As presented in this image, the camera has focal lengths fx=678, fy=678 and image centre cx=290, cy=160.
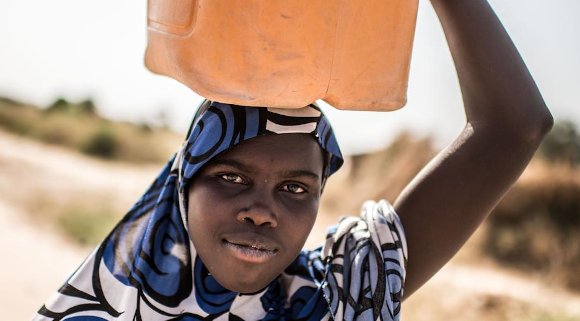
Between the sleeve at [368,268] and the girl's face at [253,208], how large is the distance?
0.22 meters

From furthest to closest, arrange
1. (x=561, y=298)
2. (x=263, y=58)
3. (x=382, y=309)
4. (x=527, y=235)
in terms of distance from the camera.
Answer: (x=527, y=235) → (x=561, y=298) → (x=382, y=309) → (x=263, y=58)

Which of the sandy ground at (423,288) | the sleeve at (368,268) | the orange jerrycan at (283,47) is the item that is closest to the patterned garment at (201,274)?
the sleeve at (368,268)

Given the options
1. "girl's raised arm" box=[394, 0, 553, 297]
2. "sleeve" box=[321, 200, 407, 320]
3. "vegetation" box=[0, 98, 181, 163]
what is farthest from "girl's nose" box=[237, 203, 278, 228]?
"vegetation" box=[0, 98, 181, 163]

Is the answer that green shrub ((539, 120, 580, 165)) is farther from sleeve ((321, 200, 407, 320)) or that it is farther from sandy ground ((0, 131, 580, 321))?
sleeve ((321, 200, 407, 320))

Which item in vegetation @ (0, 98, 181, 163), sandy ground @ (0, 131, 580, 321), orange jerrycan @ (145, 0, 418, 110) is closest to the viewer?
orange jerrycan @ (145, 0, 418, 110)

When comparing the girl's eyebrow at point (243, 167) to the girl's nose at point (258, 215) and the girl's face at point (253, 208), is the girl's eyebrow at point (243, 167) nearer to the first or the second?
the girl's face at point (253, 208)

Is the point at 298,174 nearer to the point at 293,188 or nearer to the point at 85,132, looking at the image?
the point at 293,188

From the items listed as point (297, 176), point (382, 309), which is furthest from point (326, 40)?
point (382, 309)

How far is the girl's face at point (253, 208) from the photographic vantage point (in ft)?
5.85

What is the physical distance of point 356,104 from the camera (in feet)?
5.79

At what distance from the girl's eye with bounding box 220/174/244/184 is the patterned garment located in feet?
0.28

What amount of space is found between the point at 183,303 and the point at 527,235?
340 inches

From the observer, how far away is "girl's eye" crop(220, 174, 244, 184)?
6.06 feet

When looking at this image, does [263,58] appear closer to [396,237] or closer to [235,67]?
[235,67]
